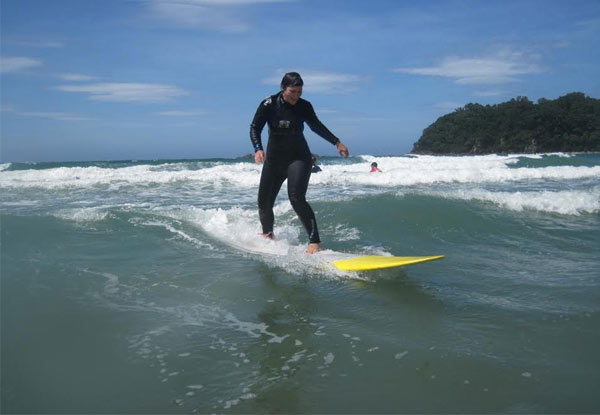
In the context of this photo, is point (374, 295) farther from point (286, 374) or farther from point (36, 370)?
point (36, 370)

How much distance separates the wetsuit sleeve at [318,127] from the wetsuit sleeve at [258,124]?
480 mm

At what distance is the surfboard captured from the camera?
403 centimetres

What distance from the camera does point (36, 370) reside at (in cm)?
237

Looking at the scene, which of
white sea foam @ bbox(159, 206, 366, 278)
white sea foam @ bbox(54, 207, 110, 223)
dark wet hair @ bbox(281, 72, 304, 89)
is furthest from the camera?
white sea foam @ bbox(54, 207, 110, 223)

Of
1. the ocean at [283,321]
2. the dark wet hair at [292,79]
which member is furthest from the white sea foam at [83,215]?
the dark wet hair at [292,79]

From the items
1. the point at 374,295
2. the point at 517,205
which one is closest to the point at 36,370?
the point at 374,295

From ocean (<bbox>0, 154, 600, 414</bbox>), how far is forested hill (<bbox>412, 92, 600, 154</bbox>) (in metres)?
78.5

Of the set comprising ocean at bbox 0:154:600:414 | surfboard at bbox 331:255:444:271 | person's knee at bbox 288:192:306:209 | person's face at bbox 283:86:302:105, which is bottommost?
ocean at bbox 0:154:600:414

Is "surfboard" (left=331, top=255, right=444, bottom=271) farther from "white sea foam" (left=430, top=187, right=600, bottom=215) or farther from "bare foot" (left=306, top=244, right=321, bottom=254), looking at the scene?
"white sea foam" (left=430, top=187, right=600, bottom=215)

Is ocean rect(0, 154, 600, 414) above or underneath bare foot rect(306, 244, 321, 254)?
underneath

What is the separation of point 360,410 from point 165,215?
5.47m

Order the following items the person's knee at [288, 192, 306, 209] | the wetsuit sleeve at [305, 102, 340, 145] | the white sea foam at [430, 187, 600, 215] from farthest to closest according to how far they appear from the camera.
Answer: the white sea foam at [430, 187, 600, 215], the wetsuit sleeve at [305, 102, 340, 145], the person's knee at [288, 192, 306, 209]

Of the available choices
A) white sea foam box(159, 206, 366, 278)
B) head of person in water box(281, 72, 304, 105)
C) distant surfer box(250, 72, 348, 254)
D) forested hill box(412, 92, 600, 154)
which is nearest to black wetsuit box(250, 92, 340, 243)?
distant surfer box(250, 72, 348, 254)

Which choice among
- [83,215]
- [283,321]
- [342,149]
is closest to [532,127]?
[342,149]
